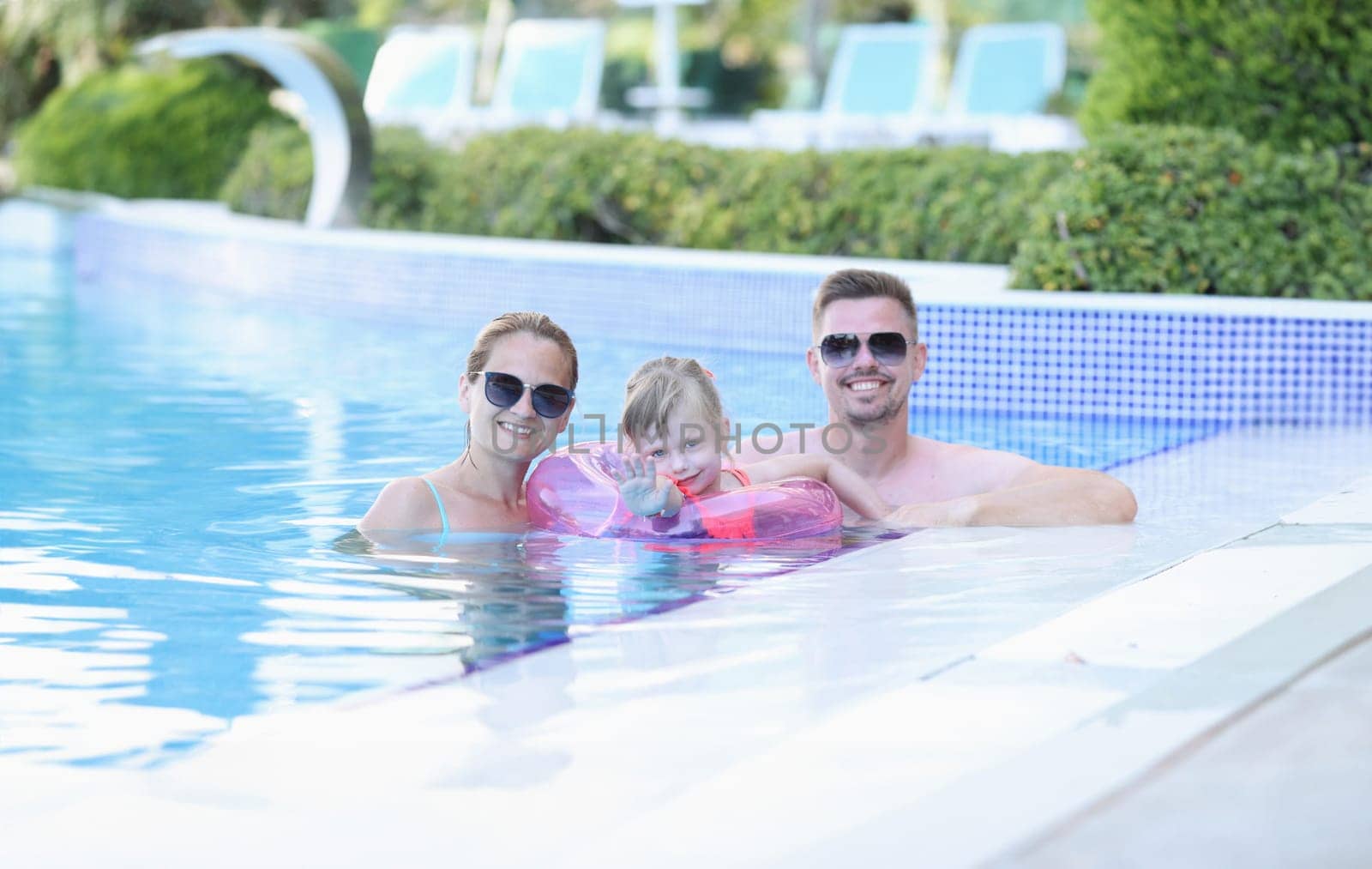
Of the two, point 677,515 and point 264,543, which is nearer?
point 677,515

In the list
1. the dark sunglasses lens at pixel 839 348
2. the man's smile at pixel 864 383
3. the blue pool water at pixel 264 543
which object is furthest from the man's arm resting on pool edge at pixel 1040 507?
the dark sunglasses lens at pixel 839 348

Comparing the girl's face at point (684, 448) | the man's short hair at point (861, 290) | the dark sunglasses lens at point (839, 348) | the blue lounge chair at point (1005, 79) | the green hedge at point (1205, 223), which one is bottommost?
the girl's face at point (684, 448)

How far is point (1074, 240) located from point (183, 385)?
4409 millimetres

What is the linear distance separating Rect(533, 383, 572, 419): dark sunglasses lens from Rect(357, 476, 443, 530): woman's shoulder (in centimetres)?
42

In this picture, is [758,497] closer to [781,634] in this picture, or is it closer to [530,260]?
[781,634]

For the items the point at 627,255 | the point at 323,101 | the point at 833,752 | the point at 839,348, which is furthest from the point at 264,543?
the point at 323,101

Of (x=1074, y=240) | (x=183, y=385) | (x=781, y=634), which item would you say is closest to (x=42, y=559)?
(x=781, y=634)

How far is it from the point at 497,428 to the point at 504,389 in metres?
0.16

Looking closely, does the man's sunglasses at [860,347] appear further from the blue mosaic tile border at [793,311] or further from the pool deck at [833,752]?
the blue mosaic tile border at [793,311]

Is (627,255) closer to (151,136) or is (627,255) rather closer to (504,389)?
(504,389)

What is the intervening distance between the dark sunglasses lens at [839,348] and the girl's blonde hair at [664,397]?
509 mm

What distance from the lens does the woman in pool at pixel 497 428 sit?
15.5ft

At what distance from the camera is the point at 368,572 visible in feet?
15.5

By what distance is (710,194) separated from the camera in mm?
11281
